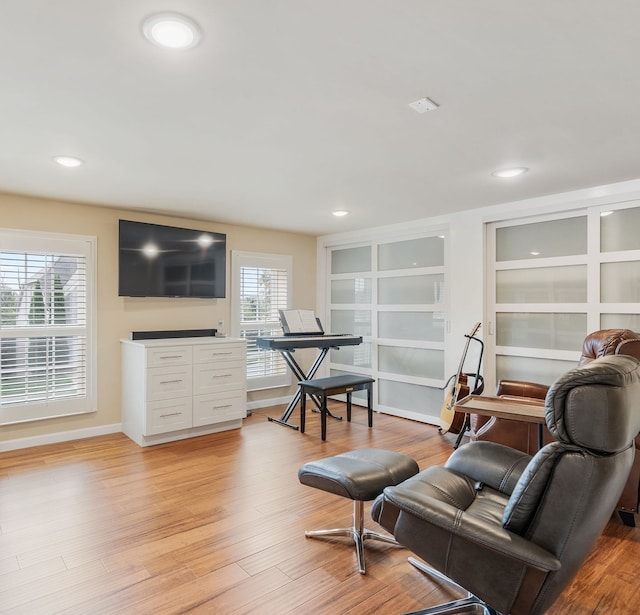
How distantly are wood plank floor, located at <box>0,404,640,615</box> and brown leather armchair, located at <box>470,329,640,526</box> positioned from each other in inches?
7.4

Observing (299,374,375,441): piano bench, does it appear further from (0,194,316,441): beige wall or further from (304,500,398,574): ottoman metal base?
(304,500,398,574): ottoman metal base

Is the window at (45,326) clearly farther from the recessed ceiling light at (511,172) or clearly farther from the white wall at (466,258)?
the recessed ceiling light at (511,172)

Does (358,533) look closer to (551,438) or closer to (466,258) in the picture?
(551,438)

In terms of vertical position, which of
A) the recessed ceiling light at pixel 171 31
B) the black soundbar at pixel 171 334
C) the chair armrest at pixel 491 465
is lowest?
the chair armrest at pixel 491 465

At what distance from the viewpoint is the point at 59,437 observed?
408 cm

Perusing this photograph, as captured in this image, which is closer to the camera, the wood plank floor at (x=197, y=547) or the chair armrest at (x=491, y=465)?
the wood plank floor at (x=197, y=547)

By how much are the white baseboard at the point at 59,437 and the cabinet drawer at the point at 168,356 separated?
952 millimetres

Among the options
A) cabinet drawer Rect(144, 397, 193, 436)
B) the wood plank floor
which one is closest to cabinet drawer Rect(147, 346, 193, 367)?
cabinet drawer Rect(144, 397, 193, 436)

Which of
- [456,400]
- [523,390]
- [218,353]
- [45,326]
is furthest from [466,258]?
[45,326]

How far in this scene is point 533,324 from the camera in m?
4.05

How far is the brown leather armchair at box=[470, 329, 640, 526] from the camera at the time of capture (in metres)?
2.55

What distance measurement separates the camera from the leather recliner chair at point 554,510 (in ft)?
4.34

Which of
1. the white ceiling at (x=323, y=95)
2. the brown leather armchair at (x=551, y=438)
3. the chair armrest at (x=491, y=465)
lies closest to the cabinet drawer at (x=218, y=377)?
the white ceiling at (x=323, y=95)

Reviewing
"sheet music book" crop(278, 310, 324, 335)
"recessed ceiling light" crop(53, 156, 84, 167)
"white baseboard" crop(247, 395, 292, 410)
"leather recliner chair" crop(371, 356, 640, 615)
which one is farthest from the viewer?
"white baseboard" crop(247, 395, 292, 410)
